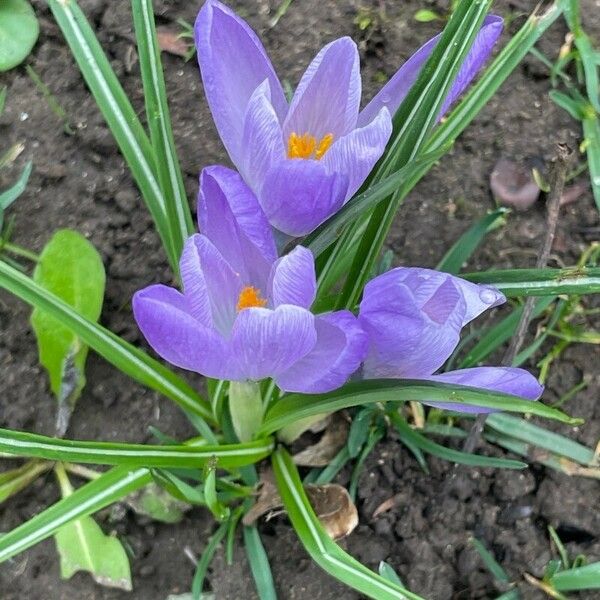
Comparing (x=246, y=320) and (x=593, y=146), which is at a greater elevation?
(x=246, y=320)

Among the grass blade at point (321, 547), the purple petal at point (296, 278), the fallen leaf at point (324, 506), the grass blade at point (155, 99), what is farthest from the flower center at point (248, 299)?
the fallen leaf at point (324, 506)

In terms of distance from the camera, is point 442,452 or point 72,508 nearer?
point 72,508

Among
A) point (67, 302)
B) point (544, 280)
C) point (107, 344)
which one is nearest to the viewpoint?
point (544, 280)

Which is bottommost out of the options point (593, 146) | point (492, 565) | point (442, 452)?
point (492, 565)

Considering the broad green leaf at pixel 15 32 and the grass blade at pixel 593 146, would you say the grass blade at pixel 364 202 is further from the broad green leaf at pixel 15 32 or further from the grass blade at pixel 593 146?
the broad green leaf at pixel 15 32

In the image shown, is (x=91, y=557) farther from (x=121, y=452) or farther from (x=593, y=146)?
(x=593, y=146)

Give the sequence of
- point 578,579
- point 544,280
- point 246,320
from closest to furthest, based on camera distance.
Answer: point 246,320 → point 544,280 → point 578,579

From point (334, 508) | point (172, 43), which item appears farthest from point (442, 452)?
point (172, 43)
